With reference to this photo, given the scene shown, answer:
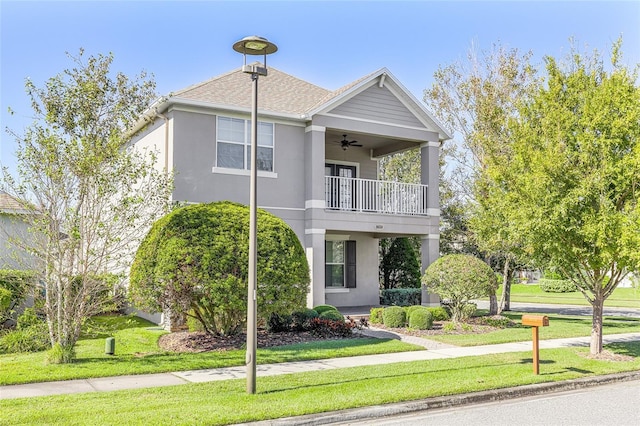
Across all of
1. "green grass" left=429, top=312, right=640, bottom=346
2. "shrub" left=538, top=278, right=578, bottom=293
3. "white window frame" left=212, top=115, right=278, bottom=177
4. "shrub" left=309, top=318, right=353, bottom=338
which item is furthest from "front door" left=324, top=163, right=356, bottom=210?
"shrub" left=538, top=278, right=578, bottom=293

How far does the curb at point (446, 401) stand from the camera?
7.21 metres

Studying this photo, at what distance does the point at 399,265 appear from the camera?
76.7ft

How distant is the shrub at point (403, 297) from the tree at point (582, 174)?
899 cm

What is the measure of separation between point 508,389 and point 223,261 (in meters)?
5.99

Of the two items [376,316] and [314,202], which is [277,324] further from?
[314,202]

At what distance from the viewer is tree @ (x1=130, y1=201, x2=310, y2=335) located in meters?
11.5

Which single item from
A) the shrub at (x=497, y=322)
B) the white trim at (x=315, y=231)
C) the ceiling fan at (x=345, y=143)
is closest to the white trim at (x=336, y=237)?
the ceiling fan at (x=345, y=143)

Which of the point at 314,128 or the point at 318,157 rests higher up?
the point at 314,128

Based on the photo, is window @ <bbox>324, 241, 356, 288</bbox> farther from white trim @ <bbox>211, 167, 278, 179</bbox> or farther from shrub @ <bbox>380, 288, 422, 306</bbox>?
white trim @ <bbox>211, 167, 278, 179</bbox>

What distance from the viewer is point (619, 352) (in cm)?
1251

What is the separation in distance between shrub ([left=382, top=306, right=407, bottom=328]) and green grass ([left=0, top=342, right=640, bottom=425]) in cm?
498

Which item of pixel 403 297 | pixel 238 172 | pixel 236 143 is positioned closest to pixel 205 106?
pixel 236 143

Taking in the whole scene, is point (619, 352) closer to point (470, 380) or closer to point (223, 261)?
point (470, 380)

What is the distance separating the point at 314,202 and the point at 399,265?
7020 millimetres
